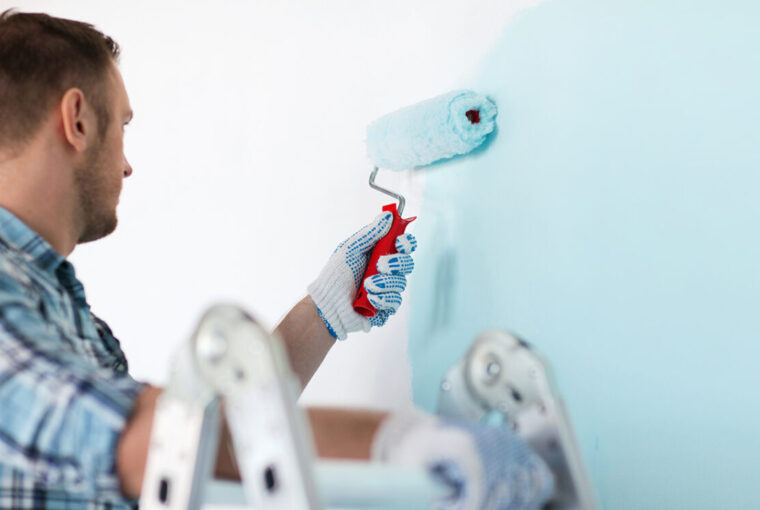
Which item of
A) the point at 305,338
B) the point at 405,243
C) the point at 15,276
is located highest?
the point at 405,243

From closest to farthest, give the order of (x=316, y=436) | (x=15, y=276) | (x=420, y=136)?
(x=316, y=436) → (x=15, y=276) → (x=420, y=136)

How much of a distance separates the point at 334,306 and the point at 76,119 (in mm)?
477

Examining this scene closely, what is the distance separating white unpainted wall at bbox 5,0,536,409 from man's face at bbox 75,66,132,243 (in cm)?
39

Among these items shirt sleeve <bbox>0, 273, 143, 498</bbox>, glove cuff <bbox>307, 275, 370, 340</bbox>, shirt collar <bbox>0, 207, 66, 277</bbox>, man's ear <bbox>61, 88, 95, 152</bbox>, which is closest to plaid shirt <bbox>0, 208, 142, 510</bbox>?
shirt sleeve <bbox>0, 273, 143, 498</bbox>

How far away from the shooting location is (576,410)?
961 millimetres

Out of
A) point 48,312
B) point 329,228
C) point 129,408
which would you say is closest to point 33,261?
point 48,312

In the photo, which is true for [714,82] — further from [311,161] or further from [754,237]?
[311,161]

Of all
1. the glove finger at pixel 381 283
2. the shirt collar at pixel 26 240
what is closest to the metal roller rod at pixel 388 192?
the glove finger at pixel 381 283

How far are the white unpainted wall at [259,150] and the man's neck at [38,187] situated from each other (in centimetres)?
50

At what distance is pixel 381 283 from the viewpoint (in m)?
A: 1.16

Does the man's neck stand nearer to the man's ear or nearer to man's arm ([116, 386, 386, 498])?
the man's ear

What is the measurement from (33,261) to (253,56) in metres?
0.80

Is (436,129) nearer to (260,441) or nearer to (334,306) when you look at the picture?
(334,306)

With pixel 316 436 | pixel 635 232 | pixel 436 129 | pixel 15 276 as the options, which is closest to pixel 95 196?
pixel 15 276
